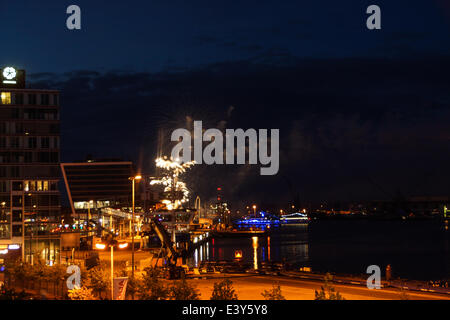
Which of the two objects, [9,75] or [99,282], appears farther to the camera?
[9,75]

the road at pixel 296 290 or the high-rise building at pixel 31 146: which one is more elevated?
the high-rise building at pixel 31 146

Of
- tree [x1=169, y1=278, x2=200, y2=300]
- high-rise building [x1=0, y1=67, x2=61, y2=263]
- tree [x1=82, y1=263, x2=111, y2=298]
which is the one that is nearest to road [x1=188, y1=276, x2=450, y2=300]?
tree [x1=82, y1=263, x2=111, y2=298]

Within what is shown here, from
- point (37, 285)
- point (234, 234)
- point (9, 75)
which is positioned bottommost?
point (234, 234)

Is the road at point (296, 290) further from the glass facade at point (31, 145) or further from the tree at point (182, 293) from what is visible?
the glass facade at point (31, 145)

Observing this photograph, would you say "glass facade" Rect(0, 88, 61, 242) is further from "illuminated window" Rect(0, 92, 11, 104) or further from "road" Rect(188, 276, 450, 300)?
"road" Rect(188, 276, 450, 300)

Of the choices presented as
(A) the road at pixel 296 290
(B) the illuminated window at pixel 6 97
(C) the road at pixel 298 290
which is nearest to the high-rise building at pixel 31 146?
(B) the illuminated window at pixel 6 97

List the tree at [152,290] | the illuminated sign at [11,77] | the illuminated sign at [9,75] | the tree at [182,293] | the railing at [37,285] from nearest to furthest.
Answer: the tree at [182,293] < the tree at [152,290] < the railing at [37,285] < the illuminated sign at [11,77] < the illuminated sign at [9,75]

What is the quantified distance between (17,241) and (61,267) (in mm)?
32853

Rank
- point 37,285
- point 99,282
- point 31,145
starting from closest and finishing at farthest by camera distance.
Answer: point 99,282
point 37,285
point 31,145

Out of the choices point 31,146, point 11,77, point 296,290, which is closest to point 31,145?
point 31,146

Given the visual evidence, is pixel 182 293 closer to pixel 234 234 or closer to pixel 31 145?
pixel 31 145

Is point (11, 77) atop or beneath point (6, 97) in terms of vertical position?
atop

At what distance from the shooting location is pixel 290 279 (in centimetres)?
3988

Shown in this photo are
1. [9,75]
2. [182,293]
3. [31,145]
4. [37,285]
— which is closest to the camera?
[182,293]
